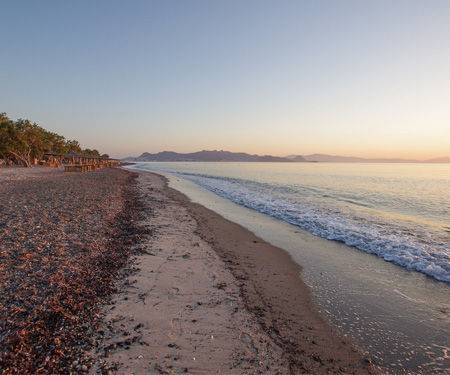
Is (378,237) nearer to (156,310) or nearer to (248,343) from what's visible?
(248,343)

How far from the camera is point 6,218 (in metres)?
9.40

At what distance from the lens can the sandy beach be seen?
10.7 ft

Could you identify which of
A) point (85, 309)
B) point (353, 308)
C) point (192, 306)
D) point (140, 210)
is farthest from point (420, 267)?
point (140, 210)

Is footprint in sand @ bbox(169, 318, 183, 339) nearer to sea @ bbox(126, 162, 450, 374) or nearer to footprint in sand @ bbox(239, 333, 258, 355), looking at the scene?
footprint in sand @ bbox(239, 333, 258, 355)

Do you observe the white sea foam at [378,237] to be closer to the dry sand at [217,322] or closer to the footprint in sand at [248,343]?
the dry sand at [217,322]

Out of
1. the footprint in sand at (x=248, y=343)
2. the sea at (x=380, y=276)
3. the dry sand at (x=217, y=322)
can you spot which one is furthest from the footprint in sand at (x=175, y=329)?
the sea at (x=380, y=276)

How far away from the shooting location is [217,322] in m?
4.20

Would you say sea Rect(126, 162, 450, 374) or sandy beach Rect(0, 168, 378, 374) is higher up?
sandy beach Rect(0, 168, 378, 374)

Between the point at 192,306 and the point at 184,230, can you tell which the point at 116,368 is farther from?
the point at 184,230

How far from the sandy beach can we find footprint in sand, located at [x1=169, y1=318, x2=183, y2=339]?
0.02 m

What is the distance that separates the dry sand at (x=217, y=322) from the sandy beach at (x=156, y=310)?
2 centimetres

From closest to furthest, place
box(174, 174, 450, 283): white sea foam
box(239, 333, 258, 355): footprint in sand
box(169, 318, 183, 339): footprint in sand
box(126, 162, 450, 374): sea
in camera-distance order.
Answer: box(239, 333, 258, 355): footprint in sand < box(169, 318, 183, 339): footprint in sand < box(126, 162, 450, 374): sea < box(174, 174, 450, 283): white sea foam

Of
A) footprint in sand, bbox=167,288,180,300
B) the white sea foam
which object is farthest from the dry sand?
the white sea foam

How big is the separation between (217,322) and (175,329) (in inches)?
29.7
